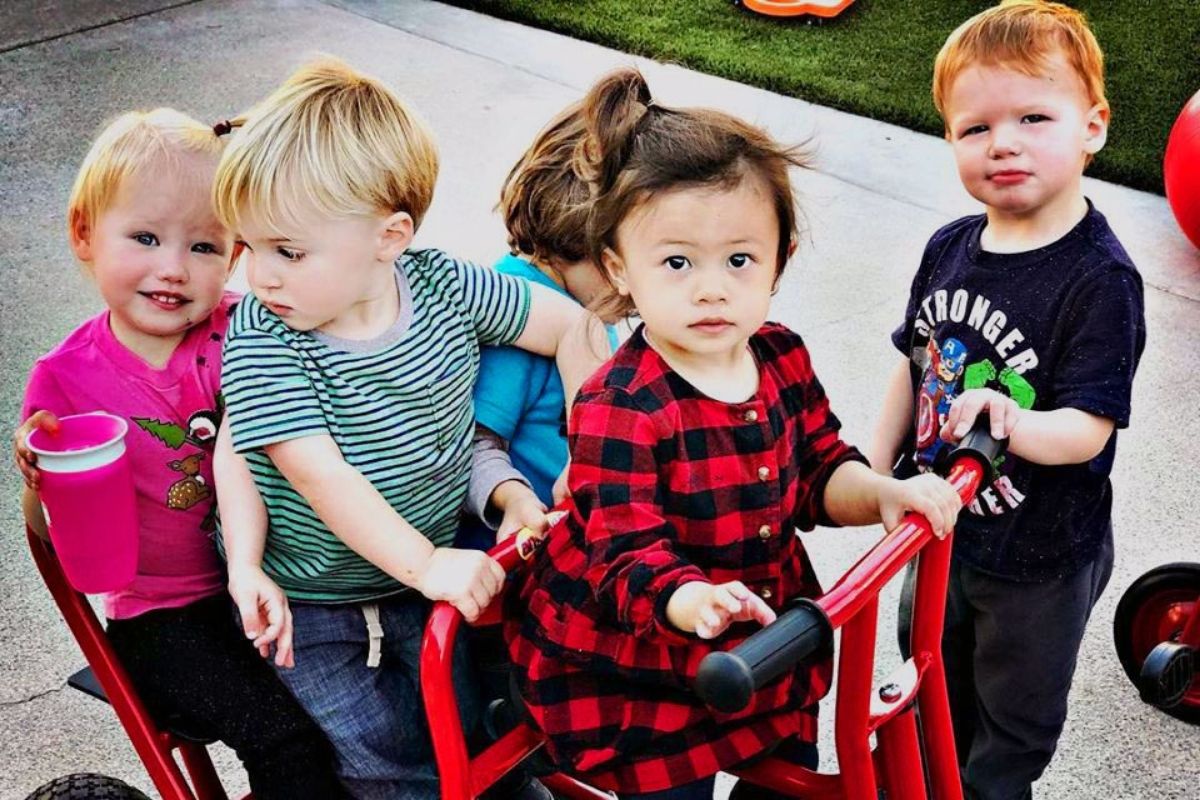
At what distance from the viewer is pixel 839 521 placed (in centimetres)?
190

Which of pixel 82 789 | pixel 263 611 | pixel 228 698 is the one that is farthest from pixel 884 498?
pixel 82 789

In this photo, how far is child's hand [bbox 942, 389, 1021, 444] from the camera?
1923mm

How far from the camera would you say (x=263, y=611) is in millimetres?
1847

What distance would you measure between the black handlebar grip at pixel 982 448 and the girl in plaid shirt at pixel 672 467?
0.11m

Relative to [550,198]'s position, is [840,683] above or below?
below

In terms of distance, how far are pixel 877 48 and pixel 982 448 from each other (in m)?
5.32

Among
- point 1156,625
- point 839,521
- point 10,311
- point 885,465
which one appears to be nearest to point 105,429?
point 839,521

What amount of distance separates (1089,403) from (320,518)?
1.05 metres

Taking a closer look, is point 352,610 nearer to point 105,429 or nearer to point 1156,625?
point 105,429

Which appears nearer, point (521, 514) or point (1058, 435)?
point (521, 514)

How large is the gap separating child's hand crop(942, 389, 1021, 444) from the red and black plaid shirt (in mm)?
254

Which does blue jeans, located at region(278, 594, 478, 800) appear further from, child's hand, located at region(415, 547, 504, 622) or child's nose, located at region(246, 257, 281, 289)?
child's nose, located at region(246, 257, 281, 289)

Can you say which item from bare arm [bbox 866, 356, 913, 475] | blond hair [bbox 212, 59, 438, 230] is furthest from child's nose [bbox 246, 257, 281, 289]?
bare arm [bbox 866, 356, 913, 475]

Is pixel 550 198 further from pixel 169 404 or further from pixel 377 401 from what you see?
pixel 169 404
